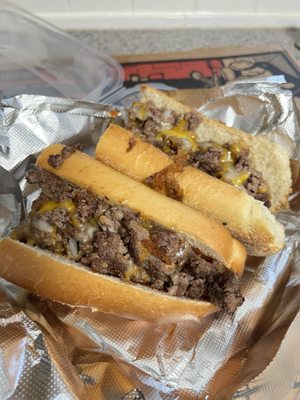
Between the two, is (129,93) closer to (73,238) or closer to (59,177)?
(59,177)

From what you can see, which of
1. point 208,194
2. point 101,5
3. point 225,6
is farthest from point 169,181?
point 225,6

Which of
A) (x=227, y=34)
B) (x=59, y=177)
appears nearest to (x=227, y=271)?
(x=59, y=177)

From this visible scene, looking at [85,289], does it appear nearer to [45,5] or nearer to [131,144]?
[131,144]

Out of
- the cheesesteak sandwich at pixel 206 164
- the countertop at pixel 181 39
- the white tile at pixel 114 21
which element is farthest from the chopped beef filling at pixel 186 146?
the white tile at pixel 114 21

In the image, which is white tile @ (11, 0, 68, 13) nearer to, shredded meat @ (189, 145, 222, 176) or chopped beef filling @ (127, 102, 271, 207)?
chopped beef filling @ (127, 102, 271, 207)

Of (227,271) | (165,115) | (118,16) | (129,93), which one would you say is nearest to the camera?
(227,271)

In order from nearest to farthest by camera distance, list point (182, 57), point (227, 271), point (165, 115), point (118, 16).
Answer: point (227, 271)
point (165, 115)
point (182, 57)
point (118, 16)

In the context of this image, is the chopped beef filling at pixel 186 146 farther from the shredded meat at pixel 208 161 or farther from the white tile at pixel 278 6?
the white tile at pixel 278 6
